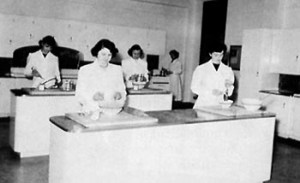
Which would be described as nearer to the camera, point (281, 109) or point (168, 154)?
point (168, 154)

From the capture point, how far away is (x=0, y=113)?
745 cm

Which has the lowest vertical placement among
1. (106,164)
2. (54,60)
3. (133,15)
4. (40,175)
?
(40,175)

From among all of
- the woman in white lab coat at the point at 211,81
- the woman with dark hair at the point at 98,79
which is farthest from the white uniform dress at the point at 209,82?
the woman with dark hair at the point at 98,79

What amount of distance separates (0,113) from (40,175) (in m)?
3.59

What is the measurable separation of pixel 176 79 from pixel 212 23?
6.21 feet

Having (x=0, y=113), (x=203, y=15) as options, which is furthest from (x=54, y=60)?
(x=203, y=15)

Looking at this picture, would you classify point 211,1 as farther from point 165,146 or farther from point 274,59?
point 165,146

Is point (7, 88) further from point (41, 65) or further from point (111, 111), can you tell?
point (111, 111)

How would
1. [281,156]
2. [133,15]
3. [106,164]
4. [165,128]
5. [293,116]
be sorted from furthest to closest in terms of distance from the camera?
[133,15] < [293,116] < [281,156] < [165,128] < [106,164]

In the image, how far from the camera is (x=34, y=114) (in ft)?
16.2

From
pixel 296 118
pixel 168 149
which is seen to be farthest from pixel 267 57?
pixel 168 149

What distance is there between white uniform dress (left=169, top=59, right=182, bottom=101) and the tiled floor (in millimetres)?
4419

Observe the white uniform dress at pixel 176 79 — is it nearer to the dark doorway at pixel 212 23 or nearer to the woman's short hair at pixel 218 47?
the dark doorway at pixel 212 23

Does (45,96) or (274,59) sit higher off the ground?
(274,59)
